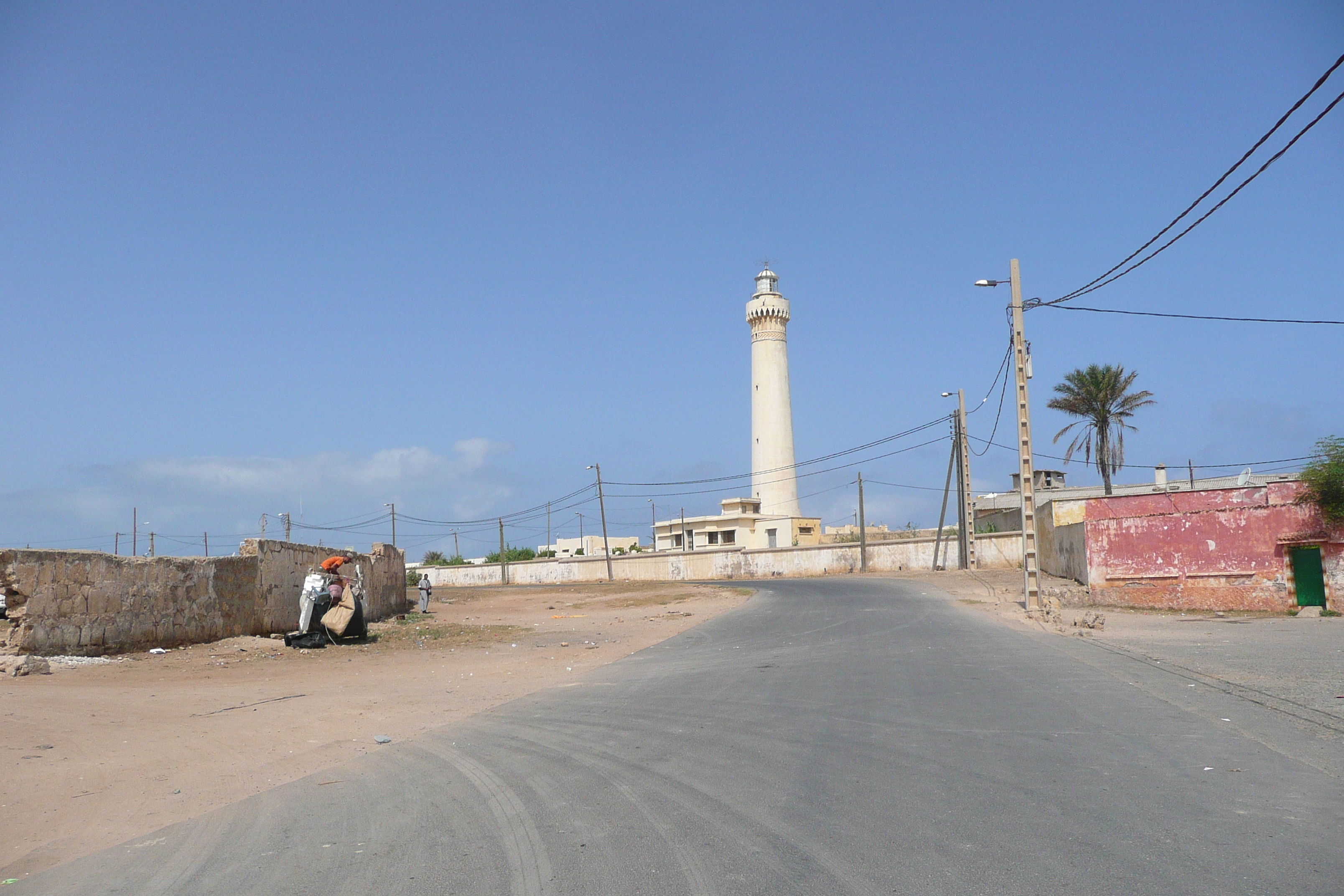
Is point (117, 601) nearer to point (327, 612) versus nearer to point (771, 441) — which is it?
point (327, 612)

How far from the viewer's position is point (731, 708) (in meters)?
10.3

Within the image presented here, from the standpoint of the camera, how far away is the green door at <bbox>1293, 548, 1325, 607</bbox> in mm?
24094

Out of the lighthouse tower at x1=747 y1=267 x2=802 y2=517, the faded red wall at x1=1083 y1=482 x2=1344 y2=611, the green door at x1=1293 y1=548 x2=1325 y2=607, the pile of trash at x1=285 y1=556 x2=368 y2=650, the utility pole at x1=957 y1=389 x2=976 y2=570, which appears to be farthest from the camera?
the lighthouse tower at x1=747 y1=267 x2=802 y2=517

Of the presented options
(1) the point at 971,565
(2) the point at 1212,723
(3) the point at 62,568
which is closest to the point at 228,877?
(2) the point at 1212,723

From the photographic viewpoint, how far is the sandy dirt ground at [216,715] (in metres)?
6.68

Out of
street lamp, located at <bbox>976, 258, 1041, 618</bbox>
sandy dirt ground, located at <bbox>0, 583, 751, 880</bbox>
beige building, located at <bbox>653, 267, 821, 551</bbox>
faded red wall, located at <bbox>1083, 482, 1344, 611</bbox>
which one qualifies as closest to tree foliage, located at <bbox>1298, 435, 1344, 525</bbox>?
faded red wall, located at <bbox>1083, 482, 1344, 611</bbox>

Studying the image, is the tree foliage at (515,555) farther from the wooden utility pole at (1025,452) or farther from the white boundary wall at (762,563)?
the wooden utility pole at (1025,452)

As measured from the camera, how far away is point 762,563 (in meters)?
61.2

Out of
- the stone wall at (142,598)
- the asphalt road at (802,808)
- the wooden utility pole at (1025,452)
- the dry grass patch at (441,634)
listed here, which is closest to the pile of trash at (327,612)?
the dry grass patch at (441,634)

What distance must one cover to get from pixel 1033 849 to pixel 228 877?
4.38 meters

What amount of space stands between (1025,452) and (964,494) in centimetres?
2310

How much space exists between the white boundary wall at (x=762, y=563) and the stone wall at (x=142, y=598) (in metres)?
39.1

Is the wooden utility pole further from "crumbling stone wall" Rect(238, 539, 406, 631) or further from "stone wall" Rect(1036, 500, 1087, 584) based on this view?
"crumbling stone wall" Rect(238, 539, 406, 631)

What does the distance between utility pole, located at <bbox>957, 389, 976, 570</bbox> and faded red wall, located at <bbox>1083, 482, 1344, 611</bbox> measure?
17.9 meters
